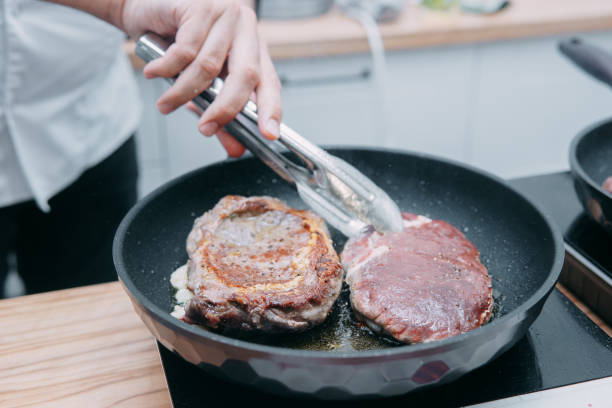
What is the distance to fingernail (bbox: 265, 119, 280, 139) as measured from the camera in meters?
0.86

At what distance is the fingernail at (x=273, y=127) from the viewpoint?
86 cm

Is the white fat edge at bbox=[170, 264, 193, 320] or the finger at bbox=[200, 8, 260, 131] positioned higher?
the finger at bbox=[200, 8, 260, 131]

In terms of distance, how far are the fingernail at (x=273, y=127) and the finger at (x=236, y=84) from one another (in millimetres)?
63

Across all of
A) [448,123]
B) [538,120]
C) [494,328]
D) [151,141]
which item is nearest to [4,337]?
[494,328]

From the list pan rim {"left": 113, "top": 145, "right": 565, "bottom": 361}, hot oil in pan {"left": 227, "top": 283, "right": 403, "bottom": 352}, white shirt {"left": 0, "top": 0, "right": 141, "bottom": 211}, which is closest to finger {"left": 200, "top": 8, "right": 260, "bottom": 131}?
pan rim {"left": 113, "top": 145, "right": 565, "bottom": 361}

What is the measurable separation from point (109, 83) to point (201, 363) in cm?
98

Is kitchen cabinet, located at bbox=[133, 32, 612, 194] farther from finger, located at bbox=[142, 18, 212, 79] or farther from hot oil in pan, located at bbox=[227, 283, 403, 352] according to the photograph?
hot oil in pan, located at bbox=[227, 283, 403, 352]

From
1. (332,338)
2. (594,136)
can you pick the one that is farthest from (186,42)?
(594,136)

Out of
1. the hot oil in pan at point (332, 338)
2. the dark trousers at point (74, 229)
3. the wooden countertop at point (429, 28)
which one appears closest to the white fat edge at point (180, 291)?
the hot oil in pan at point (332, 338)

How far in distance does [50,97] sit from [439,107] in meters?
1.61

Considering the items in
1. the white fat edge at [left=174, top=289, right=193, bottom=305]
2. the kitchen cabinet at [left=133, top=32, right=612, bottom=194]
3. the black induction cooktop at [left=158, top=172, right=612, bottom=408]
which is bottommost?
the kitchen cabinet at [left=133, top=32, right=612, bottom=194]

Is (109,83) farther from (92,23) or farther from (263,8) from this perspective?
(263,8)

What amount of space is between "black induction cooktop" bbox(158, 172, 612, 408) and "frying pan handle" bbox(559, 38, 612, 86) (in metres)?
0.56

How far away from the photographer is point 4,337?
84 cm
